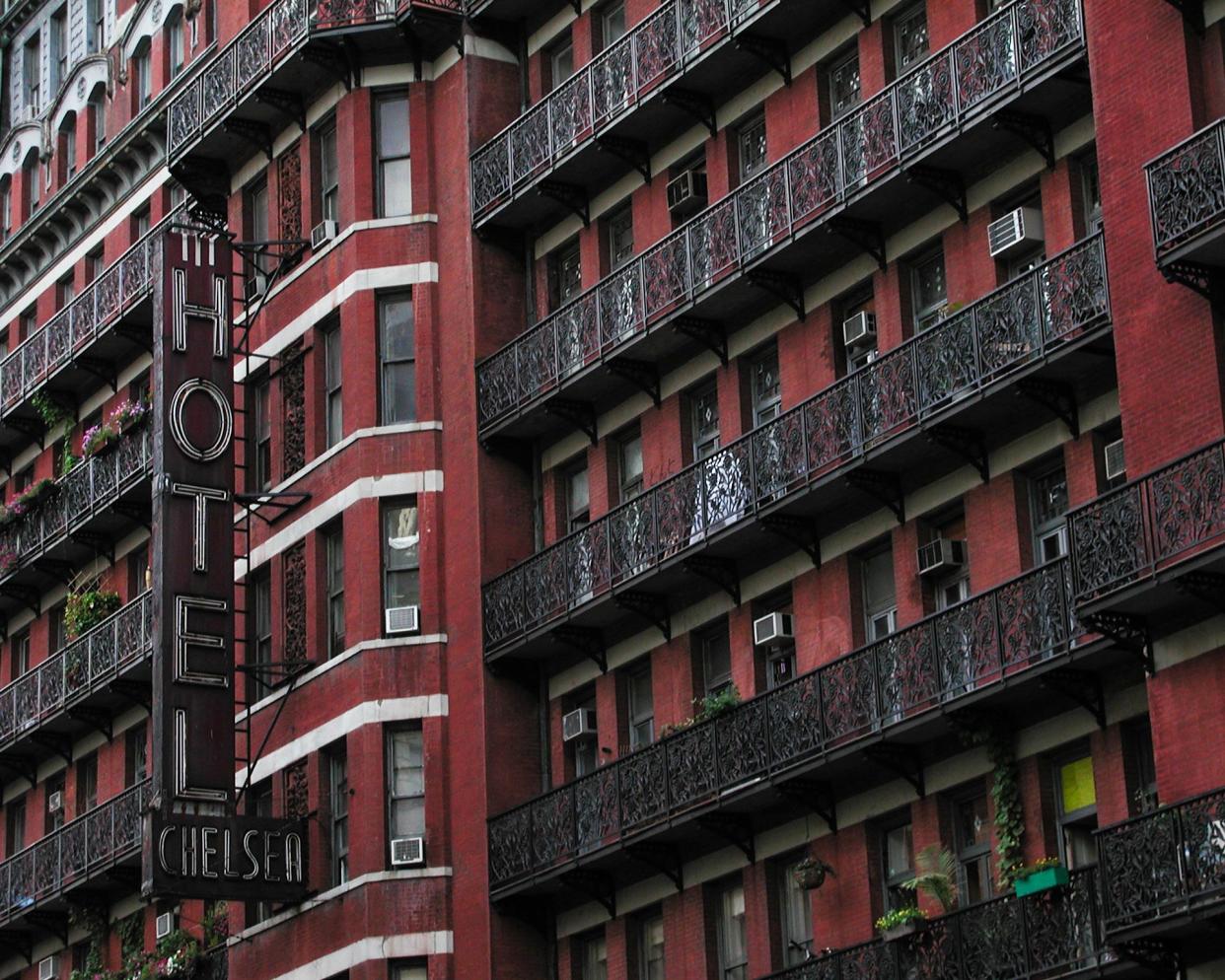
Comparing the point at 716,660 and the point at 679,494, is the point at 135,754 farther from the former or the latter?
the point at 679,494

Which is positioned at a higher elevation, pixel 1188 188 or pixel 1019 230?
pixel 1019 230

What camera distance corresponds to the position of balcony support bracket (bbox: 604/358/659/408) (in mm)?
49344

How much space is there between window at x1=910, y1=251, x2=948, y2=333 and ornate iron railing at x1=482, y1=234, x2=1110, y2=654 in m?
1.51

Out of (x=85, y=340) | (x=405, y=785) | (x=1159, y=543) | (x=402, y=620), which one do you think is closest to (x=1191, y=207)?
(x=1159, y=543)

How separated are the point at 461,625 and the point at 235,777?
5432mm

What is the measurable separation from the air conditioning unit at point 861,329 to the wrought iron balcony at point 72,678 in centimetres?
1724

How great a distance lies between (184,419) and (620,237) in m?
8.10

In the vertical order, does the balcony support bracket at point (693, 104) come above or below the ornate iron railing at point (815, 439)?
above

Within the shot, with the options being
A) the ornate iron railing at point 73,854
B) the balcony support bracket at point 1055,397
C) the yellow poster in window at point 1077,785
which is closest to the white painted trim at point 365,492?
the ornate iron railing at point 73,854

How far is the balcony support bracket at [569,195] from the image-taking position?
5159 cm

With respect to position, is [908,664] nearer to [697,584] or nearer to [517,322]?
[697,584]

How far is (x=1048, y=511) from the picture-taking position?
41.9 meters

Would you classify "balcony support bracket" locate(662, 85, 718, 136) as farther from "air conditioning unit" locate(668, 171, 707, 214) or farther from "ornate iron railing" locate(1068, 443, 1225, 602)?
"ornate iron railing" locate(1068, 443, 1225, 602)

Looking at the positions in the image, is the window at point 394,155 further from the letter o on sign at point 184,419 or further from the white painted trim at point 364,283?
the letter o on sign at point 184,419
